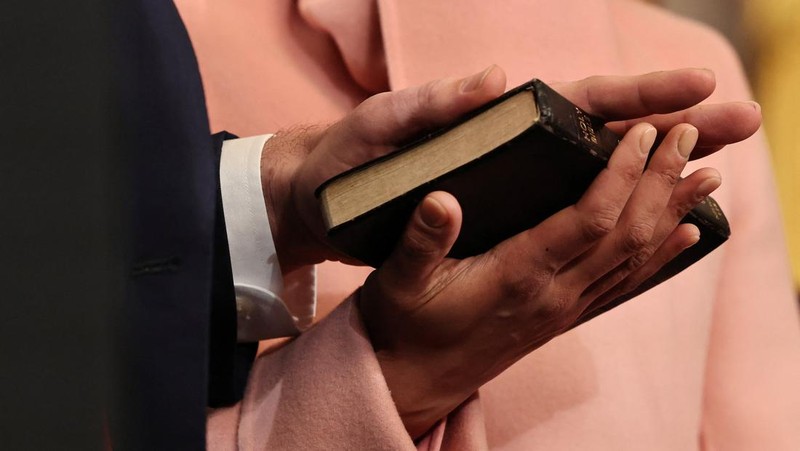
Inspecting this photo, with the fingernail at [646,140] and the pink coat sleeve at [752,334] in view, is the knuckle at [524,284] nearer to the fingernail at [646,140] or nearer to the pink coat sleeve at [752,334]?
the fingernail at [646,140]

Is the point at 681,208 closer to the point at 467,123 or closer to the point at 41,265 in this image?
the point at 467,123

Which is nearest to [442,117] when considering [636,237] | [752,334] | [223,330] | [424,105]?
[424,105]

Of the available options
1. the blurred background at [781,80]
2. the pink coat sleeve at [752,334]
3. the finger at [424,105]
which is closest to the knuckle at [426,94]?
the finger at [424,105]

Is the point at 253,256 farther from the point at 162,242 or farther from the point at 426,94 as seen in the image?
the point at 426,94

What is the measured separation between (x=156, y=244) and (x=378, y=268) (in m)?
0.13

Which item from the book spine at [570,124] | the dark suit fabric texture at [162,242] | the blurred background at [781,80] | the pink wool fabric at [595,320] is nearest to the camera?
the book spine at [570,124]

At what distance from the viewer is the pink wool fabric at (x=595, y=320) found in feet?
1.91

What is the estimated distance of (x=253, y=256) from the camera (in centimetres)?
53

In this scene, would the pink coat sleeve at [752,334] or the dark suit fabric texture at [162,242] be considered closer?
the dark suit fabric texture at [162,242]

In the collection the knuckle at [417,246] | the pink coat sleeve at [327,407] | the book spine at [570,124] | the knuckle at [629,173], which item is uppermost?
the book spine at [570,124]

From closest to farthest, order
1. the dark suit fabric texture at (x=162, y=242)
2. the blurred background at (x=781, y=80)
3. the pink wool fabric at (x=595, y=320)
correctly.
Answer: the dark suit fabric texture at (x=162, y=242)
the pink wool fabric at (x=595, y=320)
the blurred background at (x=781, y=80)

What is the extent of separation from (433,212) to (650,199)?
0.12 meters

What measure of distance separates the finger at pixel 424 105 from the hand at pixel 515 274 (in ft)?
0.16

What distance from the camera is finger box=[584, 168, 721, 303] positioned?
408 mm
